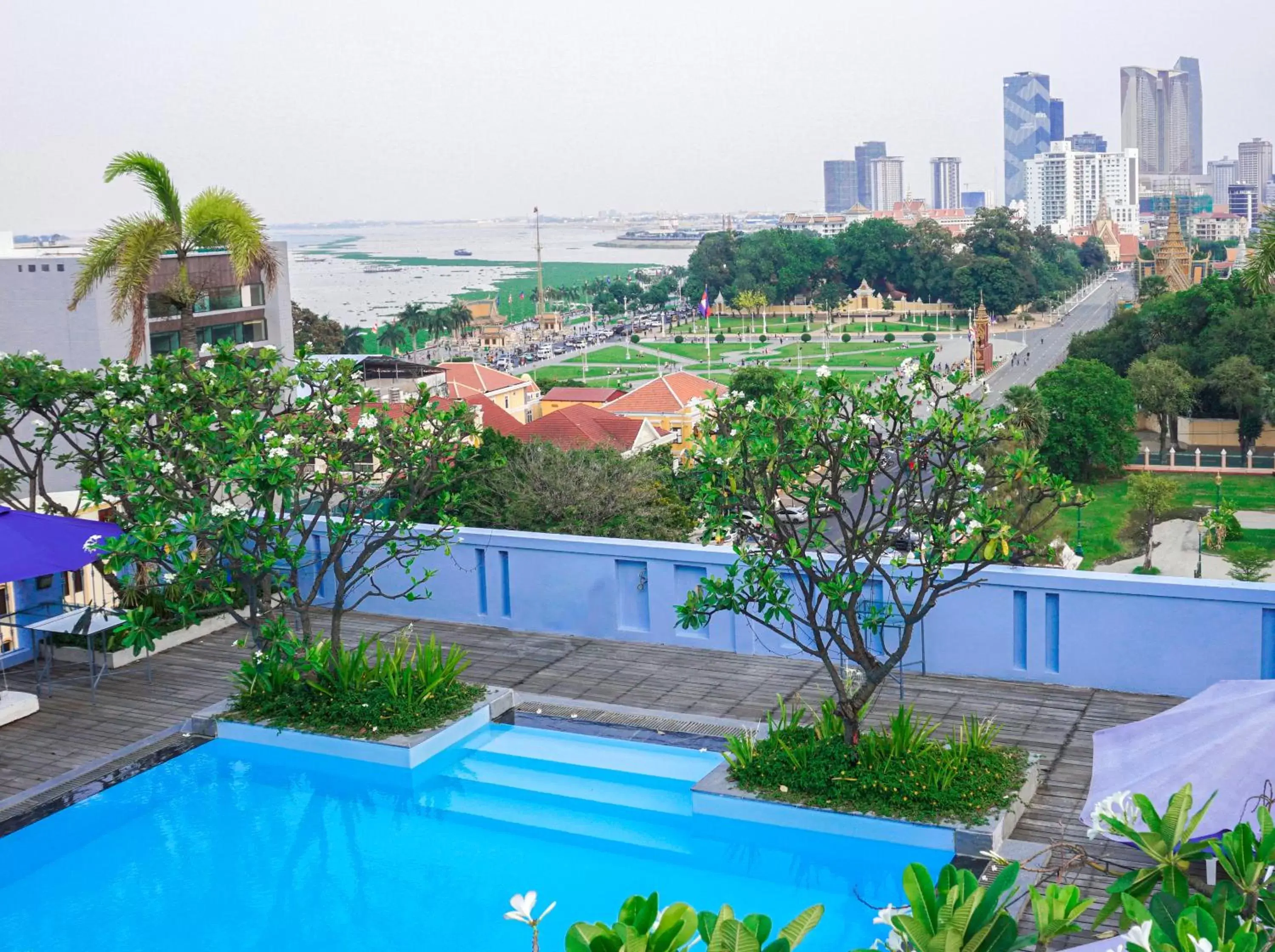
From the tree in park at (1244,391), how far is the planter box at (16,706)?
2793 inches

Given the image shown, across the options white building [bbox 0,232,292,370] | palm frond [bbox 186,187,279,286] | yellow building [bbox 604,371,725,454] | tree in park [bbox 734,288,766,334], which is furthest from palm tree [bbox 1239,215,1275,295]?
tree in park [bbox 734,288,766,334]

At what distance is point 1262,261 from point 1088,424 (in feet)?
164

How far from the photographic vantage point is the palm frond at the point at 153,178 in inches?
635

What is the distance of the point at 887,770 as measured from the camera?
7297 millimetres

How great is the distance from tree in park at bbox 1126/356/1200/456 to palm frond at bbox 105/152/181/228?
217 feet

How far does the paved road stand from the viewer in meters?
123

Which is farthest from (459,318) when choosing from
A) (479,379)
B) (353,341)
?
(479,379)

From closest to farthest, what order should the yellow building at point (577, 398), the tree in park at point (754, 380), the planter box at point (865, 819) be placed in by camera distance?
the planter box at point (865, 819)
the tree in park at point (754, 380)
the yellow building at point (577, 398)

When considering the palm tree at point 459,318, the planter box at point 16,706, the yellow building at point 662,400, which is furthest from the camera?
the palm tree at point 459,318

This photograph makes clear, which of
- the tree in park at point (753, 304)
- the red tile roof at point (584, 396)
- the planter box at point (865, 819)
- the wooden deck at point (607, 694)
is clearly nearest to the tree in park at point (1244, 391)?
the red tile roof at point (584, 396)

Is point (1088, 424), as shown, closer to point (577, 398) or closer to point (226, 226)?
point (577, 398)

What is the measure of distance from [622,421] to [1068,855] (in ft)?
214

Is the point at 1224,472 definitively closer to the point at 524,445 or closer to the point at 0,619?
the point at 524,445

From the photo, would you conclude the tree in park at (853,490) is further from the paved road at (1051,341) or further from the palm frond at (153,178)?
the paved road at (1051,341)
